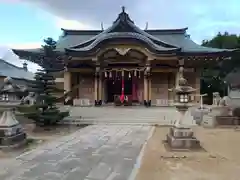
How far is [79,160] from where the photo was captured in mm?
6809

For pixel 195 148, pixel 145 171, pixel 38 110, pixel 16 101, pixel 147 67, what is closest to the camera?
pixel 145 171

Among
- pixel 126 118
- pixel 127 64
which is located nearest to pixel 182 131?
pixel 126 118

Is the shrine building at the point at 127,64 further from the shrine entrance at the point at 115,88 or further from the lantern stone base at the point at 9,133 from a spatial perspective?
the lantern stone base at the point at 9,133

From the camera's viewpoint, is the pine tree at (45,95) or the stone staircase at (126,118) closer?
the pine tree at (45,95)

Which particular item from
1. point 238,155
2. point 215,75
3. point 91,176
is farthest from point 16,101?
point 215,75

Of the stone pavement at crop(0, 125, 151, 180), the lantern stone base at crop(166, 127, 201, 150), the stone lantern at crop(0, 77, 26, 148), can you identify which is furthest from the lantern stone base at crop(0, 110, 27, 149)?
the lantern stone base at crop(166, 127, 201, 150)

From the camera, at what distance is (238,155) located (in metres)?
7.67

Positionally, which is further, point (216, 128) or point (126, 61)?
point (126, 61)

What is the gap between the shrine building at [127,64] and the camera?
22.1 m

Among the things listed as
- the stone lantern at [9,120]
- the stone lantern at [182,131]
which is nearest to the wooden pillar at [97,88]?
the stone lantern at [9,120]

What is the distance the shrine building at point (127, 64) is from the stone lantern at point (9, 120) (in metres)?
11.8

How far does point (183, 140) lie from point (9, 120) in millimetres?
5267

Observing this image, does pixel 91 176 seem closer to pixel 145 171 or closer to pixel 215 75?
pixel 145 171

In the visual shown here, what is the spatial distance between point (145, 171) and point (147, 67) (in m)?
16.7
